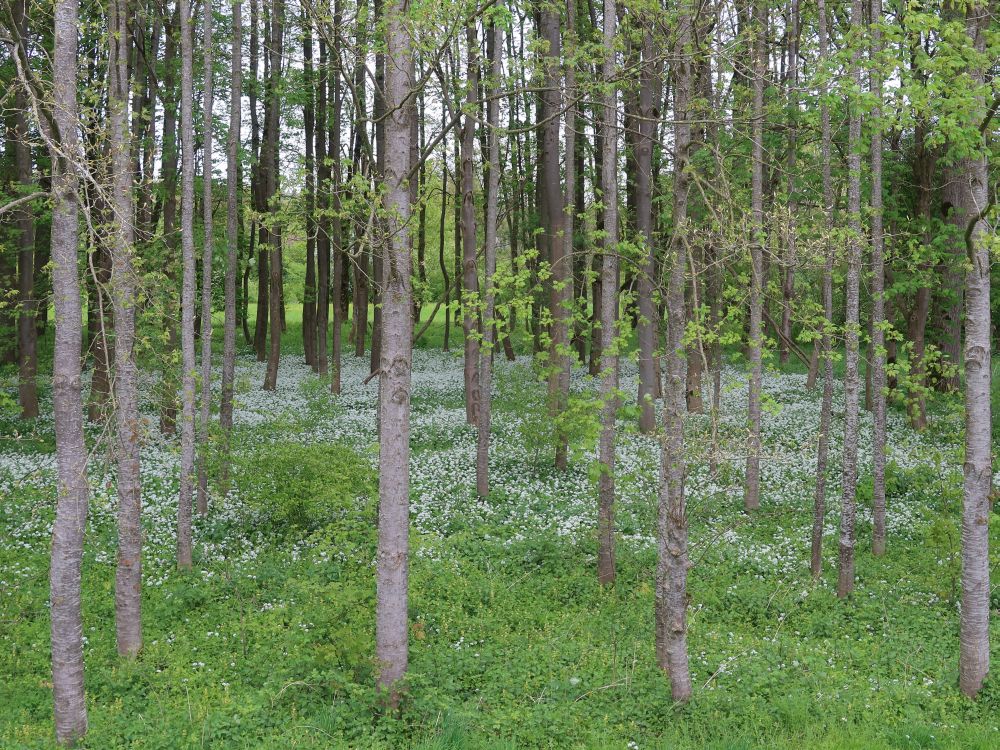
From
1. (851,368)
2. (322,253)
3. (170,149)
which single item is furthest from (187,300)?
(322,253)

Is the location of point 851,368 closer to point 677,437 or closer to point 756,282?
point 756,282

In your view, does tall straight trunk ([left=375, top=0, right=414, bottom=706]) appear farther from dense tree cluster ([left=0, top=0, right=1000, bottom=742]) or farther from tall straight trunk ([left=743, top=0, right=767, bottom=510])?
tall straight trunk ([left=743, top=0, right=767, bottom=510])

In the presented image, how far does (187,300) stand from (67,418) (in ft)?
15.0

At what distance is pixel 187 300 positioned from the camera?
10.6 meters

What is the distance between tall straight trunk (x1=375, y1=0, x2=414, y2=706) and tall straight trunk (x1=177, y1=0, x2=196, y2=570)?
14.1ft

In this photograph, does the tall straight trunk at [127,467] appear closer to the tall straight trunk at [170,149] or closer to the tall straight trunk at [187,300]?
the tall straight trunk at [187,300]

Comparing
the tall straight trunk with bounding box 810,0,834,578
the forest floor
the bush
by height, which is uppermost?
the tall straight trunk with bounding box 810,0,834,578

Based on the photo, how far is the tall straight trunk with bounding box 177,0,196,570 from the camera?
34.6 feet

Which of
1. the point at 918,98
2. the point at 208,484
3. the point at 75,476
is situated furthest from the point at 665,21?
the point at 208,484

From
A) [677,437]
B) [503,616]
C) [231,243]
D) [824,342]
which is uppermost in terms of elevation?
[231,243]

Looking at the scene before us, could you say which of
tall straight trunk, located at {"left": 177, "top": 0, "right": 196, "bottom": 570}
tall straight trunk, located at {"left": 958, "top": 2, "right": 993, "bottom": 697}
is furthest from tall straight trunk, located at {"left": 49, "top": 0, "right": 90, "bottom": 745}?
tall straight trunk, located at {"left": 958, "top": 2, "right": 993, "bottom": 697}

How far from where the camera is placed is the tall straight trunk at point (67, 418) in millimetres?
6098

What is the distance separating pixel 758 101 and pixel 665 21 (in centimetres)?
548

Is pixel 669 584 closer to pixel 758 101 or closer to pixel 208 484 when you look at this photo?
pixel 758 101
